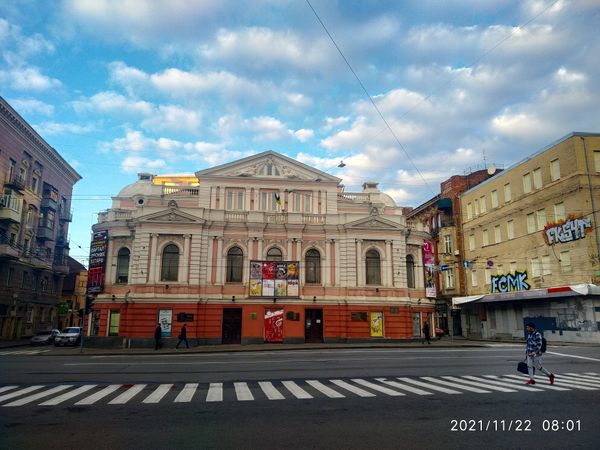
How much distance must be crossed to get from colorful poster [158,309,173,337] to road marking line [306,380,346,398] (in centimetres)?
2255

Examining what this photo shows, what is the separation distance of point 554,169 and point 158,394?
35566 millimetres

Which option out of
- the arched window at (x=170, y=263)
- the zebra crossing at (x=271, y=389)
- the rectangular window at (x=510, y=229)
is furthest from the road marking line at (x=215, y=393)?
the rectangular window at (x=510, y=229)

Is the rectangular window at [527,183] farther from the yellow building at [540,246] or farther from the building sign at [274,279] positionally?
the building sign at [274,279]

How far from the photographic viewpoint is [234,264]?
36625 millimetres

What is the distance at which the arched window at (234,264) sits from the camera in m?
36.3

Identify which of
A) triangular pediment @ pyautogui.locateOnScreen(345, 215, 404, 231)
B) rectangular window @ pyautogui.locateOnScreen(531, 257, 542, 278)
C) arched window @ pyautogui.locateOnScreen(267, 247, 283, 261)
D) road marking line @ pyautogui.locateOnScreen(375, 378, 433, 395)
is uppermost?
triangular pediment @ pyautogui.locateOnScreen(345, 215, 404, 231)

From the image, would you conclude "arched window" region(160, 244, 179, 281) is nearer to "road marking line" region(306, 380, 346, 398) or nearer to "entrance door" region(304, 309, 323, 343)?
"entrance door" region(304, 309, 323, 343)

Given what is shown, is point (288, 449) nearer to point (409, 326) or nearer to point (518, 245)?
point (409, 326)

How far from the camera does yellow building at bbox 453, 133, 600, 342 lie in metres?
33.2

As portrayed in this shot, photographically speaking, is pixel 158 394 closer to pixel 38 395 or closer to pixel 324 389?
pixel 38 395

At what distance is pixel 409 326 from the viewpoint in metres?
37.2

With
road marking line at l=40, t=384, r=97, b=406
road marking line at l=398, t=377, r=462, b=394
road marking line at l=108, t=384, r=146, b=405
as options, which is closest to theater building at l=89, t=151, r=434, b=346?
road marking line at l=40, t=384, r=97, b=406

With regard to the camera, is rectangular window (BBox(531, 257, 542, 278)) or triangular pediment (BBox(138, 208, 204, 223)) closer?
triangular pediment (BBox(138, 208, 204, 223))

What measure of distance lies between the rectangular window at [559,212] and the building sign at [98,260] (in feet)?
116
